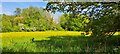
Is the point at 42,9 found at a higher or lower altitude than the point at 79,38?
higher

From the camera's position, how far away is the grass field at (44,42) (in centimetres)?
356

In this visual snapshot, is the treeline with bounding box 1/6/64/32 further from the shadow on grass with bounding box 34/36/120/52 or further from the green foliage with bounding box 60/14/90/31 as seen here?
the shadow on grass with bounding box 34/36/120/52

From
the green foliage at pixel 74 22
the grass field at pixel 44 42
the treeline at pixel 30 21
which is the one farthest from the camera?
the grass field at pixel 44 42

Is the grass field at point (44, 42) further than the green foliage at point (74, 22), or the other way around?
the grass field at point (44, 42)

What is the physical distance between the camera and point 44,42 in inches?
155

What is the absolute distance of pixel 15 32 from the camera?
11.2ft

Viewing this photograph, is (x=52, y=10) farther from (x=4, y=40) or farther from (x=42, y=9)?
(x=4, y=40)

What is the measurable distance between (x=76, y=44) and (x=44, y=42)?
15.3 inches

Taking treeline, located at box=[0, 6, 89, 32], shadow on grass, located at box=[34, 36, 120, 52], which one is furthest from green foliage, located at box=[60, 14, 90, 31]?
shadow on grass, located at box=[34, 36, 120, 52]

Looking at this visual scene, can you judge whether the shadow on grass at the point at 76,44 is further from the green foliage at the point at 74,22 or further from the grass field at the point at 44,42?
the green foliage at the point at 74,22

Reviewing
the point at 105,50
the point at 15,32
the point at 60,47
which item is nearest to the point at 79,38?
the point at 60,47

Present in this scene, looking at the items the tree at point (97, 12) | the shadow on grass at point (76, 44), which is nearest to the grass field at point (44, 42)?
the shadow on grass at point (76, 44)

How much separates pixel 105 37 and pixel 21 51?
0.93 meters

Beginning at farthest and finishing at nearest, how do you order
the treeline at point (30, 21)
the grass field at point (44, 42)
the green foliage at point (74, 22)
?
the grass field at point (44, 42), the green foliage at point (74, 22), the treeline at point (30, 21)
